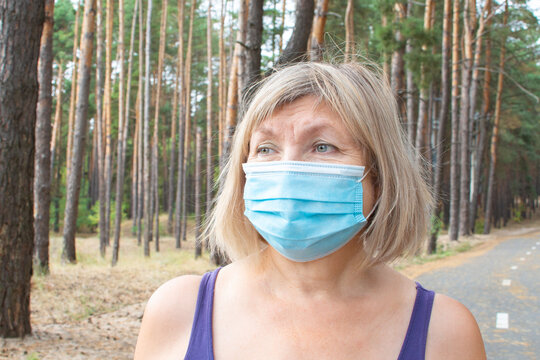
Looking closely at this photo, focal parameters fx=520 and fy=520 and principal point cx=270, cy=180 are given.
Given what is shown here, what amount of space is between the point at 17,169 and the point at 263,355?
4847 millimetres

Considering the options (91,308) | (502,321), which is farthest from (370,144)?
(91,308)

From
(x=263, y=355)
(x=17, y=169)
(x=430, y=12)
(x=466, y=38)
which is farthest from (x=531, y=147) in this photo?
(x=263, y=355)

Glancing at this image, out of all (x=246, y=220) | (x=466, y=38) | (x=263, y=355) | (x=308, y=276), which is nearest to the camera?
(x=263, y=355)

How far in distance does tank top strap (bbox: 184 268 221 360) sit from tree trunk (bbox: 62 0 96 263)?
12813 millimetres

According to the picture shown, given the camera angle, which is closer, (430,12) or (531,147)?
(430,12)

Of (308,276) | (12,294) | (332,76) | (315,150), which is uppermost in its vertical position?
(332,76)

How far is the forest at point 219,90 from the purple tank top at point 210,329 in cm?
69

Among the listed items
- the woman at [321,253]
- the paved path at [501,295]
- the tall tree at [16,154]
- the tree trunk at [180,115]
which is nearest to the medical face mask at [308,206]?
the woman at [321,253]

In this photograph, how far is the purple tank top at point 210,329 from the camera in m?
1.37

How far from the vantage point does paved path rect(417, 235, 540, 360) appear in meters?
5.68

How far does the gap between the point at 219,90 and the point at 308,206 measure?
2243cm

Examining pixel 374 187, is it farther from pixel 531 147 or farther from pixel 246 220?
pixel 531 147

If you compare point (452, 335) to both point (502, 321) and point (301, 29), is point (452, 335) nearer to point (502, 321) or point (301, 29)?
point (502, 321)

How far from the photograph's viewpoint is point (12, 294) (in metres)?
5.48
